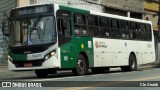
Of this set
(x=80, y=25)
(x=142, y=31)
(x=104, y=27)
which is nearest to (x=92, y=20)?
(x=104, y=27)

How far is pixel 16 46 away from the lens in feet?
66.4

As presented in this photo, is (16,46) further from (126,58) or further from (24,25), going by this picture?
(126,58)

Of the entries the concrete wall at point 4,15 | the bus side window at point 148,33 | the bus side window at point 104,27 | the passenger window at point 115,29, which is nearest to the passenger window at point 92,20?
the bus side window at point 104,27

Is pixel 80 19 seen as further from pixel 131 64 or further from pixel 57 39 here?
pixel 131 64

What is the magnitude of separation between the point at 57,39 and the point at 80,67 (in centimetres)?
241

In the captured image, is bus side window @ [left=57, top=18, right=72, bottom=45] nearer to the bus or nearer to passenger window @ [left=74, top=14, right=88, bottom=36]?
the bus

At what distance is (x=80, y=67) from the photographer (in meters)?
21.5

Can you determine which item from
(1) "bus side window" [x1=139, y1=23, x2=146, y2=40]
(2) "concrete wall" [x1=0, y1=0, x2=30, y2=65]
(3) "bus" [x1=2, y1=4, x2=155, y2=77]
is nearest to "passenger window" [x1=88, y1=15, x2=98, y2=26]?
(3) "bus" [x1=2, y1=4, x2=155, y2=77]

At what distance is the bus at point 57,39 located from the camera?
19.7 meters

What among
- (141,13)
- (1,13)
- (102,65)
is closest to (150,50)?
(102,65)

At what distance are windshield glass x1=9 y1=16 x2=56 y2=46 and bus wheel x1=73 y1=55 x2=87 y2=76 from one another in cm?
228

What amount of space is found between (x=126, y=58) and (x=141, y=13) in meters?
19.0

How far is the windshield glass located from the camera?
19719mm

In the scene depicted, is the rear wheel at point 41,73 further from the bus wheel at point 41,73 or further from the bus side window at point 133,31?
the bus side window at point 133,31
